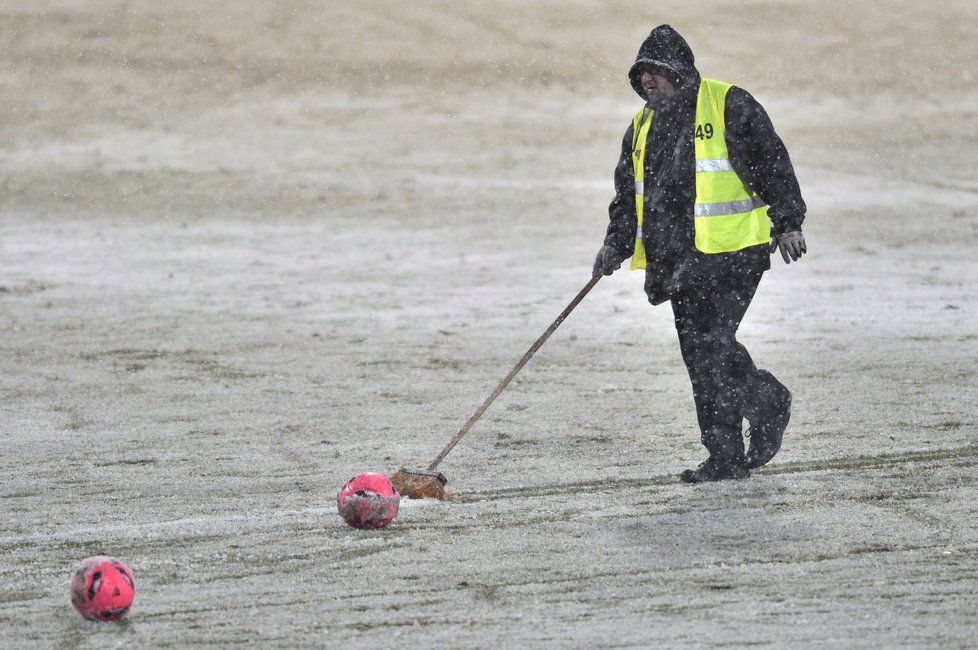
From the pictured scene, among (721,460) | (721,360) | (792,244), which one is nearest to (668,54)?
(792,244)

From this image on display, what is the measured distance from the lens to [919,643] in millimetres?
4773

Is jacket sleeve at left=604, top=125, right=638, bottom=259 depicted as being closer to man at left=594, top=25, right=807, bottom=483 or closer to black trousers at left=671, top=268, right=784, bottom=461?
man at left=594, top=25, right=807, bottom=483

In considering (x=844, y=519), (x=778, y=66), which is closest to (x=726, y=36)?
(x=778, y=66)

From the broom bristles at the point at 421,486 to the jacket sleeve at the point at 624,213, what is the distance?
4.18 feet

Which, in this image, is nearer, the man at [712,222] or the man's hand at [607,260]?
the man at [712,222]

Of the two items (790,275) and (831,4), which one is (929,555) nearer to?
(790,275)

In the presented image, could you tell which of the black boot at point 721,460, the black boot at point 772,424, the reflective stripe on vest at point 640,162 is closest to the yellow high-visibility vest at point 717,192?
the reflective stripe on vest at point 640,162

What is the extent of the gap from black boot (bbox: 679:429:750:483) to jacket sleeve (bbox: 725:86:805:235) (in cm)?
90

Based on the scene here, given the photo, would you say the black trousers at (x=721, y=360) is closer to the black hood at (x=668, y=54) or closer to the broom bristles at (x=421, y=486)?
the black hood at (x=668, y=54)

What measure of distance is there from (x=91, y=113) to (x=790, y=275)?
1118cm

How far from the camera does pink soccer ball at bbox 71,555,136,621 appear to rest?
198 inches

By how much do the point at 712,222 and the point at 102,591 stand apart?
2891mm

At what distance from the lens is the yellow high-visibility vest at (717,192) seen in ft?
21.4

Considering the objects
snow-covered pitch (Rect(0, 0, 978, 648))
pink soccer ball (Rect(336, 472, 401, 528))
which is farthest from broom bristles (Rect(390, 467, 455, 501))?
pink soccer ball (Rect(336, 472, 401, 528))
